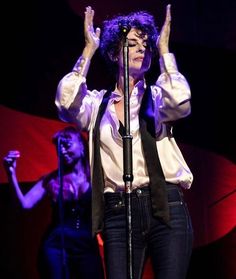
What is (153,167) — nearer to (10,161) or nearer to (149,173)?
→ (149,173)

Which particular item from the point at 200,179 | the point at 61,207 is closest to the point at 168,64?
the point at 200,179

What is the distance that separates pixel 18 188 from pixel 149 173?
226 centimetres

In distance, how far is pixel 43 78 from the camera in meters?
4.23

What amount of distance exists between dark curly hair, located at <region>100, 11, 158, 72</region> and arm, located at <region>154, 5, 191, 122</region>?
0.56ft

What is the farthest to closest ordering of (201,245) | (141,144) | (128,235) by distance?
1. (201,245)
2. (141,144)
3. (128,235)

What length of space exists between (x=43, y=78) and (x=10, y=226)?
1156 mm

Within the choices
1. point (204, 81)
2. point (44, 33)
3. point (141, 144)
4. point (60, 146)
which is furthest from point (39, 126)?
point (141, 144)

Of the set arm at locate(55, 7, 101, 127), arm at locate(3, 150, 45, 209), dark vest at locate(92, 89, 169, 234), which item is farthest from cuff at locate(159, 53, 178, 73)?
arm at locate(3, 150, 45, 209)

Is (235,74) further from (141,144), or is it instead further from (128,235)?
(128,235)

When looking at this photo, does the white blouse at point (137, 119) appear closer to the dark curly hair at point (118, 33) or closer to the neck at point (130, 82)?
the neck at point (130, 82)

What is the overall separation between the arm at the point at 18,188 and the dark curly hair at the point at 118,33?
1779 mm

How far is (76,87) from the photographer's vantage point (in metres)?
2.31

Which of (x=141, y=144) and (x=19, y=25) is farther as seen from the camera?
(x=19, y=25)

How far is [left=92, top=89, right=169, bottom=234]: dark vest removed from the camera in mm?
2094
